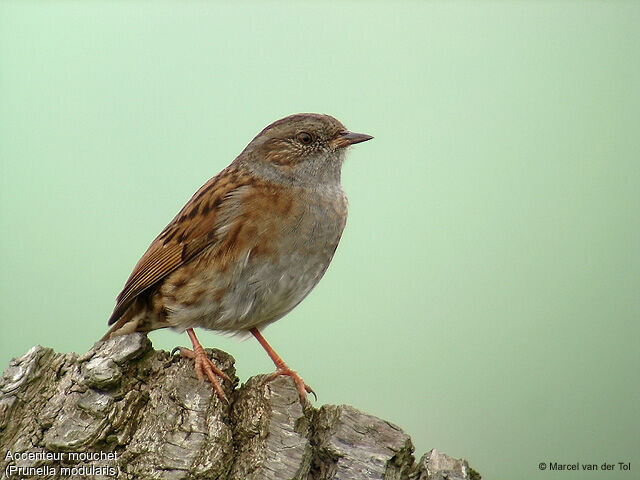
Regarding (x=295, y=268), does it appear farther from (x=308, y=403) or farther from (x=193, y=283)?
(x=308, y=403)

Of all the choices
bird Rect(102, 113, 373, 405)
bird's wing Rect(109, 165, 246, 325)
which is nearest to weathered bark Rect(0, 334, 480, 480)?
bird Rect(102, 113, 373, 405)

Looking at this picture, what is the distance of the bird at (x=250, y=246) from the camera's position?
5363 millimetres

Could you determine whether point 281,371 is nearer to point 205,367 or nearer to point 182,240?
point 205,367

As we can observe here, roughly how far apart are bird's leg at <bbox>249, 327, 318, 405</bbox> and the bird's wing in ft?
2.87

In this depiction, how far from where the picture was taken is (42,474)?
4.03 meters

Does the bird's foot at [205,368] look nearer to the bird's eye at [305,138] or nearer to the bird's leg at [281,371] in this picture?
the bird's leg at [281,371]

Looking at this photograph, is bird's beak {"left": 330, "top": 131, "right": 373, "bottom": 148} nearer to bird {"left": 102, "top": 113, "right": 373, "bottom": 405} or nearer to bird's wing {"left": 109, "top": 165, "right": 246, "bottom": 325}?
bird {"left": 102, "top": 113, "right": 373, "bottom": 405}

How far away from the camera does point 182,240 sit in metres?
5.57

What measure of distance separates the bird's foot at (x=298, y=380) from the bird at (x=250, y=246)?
15 millimetres

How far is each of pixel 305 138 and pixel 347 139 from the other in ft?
1.06

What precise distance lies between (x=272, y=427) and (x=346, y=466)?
1.50 ft

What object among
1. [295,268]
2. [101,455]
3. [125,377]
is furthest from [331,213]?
[101,455]

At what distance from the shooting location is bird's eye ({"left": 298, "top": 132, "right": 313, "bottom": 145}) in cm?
602

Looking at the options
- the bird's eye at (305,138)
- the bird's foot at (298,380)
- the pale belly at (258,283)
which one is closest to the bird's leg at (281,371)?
the bird's foot at (298,380)
